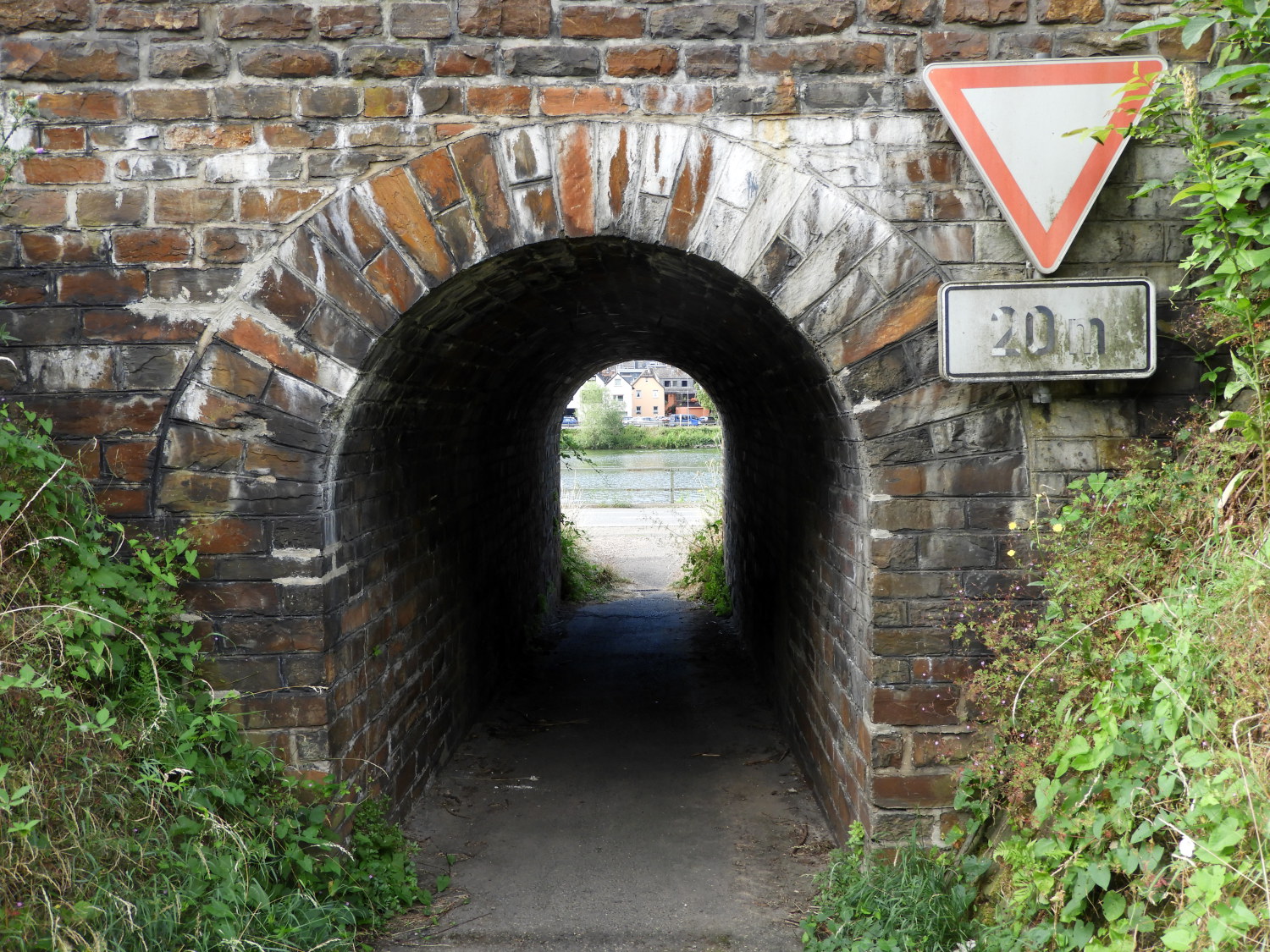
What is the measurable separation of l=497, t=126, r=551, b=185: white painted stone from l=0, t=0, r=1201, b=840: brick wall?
0.01 metres

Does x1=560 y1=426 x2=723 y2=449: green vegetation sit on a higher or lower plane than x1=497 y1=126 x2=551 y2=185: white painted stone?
lower

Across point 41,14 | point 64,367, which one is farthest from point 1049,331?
point 41,14

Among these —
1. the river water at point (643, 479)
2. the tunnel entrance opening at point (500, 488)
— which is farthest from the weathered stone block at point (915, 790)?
the river water at point (643, 479)

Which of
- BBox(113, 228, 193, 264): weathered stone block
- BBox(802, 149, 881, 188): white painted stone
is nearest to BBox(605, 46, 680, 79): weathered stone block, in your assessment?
BBox(802, 149, 881, 188): white painted stone

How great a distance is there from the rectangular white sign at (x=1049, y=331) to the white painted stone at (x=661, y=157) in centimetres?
113

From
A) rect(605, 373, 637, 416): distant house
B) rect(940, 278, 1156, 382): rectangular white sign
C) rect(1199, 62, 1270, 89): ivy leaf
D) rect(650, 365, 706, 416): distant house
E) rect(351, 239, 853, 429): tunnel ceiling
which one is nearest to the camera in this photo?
rect(1199, 62, 1270, 89): ivy leaf

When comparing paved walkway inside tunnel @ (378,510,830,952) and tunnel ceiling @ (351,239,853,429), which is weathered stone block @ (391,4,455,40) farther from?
paved walkway inside tunnel @ (378,510,830,952)

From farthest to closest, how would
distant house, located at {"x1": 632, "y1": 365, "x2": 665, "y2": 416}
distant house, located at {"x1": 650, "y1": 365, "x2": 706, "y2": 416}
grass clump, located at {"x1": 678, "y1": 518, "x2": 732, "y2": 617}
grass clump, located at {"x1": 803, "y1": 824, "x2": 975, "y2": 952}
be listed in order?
distant house, located at {"x1": 632, "y1": 365, "x2": 665, "y2": 416} → distant house, located at {"x1": 650, "y1": 365, "x2": 706, "y2": 416} → grass clump, located at {"x1": 678, "y1": 518, "x2": 732, "y2": 617} → grass clump, located at {"x1": 803, "y1": 824, "x2": 975, "y2": 952}

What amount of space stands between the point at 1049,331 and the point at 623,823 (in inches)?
121

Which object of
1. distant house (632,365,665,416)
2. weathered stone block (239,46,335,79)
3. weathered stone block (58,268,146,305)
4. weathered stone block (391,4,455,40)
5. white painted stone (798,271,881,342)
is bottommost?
white painted stone (798,271,881,342)

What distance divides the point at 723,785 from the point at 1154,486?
2833 mm

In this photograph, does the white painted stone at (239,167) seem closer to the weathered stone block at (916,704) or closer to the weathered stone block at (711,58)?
the weathered stone block at (711,58)

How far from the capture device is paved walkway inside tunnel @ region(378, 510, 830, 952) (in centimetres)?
365

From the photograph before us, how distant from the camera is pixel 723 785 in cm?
511
